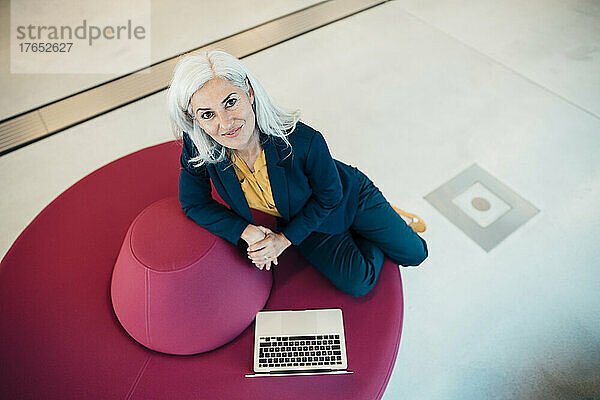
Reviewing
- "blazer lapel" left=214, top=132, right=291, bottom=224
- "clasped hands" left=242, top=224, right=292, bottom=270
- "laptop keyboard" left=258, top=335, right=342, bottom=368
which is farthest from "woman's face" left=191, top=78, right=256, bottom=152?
"laptop keyboard" left=258, top=335, right=342, bottom=368

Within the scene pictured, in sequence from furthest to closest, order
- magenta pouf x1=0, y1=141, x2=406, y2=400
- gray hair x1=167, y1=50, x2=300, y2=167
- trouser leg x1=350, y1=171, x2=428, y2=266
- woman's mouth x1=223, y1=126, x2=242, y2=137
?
trouser leg x1=350, y1=171, x2=428, y2=266 < magenta pouf x1=0, y1=141, x2=406, y2=400 < woman's mouth x1=223, y1=126, x2=242, y2=137 < gray hair x1=167, y1=50, x2=300, y2=167

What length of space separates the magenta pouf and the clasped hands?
0.61ft

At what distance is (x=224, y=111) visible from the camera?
4.33ft

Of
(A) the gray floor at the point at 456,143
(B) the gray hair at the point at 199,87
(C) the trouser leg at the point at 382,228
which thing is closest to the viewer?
(B) the gray hair at the point at 199,87

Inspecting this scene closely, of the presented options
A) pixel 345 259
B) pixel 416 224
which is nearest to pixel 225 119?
pixel 345 259

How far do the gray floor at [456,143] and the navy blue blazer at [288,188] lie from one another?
0.79 m

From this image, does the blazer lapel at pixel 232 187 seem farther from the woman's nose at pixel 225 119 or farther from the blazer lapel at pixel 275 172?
the woman's nose at pixel 225 119

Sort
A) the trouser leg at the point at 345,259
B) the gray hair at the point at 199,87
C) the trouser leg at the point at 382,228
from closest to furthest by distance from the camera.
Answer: the gray hair at the point at 199,87 < the trouser leg at the point at 345,259 < the trouser leg at the point at 382,228

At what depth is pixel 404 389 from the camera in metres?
1.93

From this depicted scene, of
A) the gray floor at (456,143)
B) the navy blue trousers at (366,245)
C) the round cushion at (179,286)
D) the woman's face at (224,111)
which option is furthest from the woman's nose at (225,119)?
the gray floor at (456,143)

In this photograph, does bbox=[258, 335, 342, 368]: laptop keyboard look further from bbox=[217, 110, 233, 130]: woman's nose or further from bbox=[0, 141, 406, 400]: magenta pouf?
bbox=[217, 110, 233, 130]: woman's nose

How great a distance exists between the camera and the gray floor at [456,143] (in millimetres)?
2037

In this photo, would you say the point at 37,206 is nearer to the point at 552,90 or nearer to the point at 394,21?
the point at 394,21

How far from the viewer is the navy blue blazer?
1519 mm
